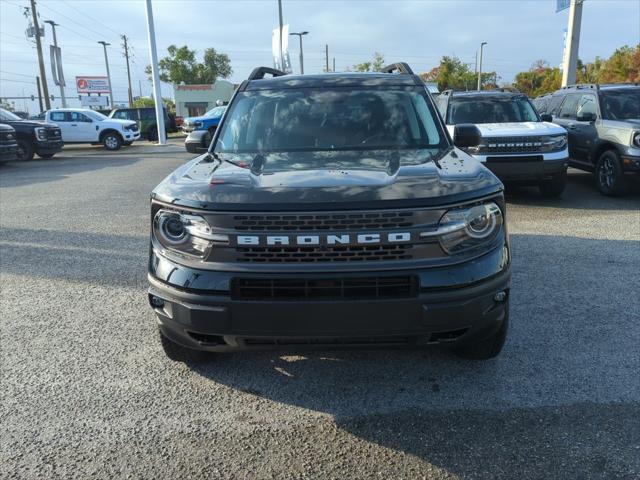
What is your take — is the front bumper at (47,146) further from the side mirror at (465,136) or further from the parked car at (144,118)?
the side mirror at (465,136)

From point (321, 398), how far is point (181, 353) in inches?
35.7

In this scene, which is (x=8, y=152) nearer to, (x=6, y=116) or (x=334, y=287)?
(x=6, y=116)

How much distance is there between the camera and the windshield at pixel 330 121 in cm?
373

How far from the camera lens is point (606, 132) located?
8602 millimetres

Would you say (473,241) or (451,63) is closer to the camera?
(473,241)

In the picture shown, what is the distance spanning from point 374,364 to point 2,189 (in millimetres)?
10829

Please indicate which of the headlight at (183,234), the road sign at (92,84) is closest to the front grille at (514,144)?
the headlight at (183,234)

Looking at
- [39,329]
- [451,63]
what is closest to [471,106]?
[39,329]

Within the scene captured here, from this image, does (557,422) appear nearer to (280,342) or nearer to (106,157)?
(280,342)

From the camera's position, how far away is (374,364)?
334 centimetres

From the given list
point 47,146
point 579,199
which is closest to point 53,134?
point 47,146

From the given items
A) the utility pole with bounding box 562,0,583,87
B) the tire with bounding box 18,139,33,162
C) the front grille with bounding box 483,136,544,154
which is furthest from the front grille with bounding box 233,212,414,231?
the tire with bounding box 18,139,33,162

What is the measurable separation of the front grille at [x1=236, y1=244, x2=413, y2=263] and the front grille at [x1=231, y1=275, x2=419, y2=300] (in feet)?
0.31

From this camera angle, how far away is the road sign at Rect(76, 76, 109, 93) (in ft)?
250
